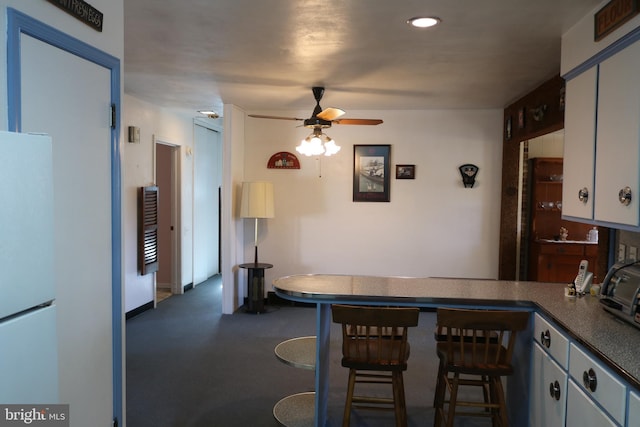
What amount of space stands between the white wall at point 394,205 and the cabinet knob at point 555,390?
139 inches

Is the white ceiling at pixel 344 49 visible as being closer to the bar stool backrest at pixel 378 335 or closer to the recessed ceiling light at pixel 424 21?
the recessed ceiling light at pixel 424 21

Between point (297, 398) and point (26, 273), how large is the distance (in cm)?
217

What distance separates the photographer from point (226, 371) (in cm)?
374

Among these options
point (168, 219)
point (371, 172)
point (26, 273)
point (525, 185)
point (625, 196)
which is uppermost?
point (371, 172)

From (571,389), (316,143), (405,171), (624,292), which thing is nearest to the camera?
(571,389)

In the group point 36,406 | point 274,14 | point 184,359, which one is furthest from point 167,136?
point 36,406

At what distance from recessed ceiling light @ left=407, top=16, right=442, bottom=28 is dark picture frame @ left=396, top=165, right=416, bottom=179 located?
9.70 ft

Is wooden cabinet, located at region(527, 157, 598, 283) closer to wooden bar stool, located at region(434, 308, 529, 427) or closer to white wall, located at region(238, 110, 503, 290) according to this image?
white wall, located at region(238, 110, 503, 290)

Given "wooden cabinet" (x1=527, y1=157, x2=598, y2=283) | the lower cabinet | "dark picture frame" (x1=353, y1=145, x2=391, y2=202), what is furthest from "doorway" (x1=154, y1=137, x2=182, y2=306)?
the lower cabinet

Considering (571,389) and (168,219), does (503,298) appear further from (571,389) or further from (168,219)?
(168,219)

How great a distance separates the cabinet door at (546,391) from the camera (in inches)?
82.1

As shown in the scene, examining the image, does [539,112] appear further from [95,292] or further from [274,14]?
[95,292]

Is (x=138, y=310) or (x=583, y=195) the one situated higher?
(x=583, y=195)

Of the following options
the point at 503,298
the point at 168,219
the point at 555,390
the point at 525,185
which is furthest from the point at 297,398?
the point at 168,219
